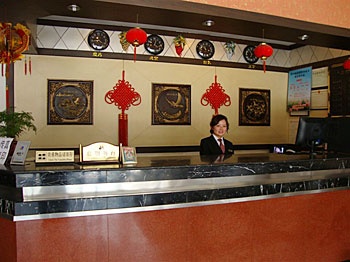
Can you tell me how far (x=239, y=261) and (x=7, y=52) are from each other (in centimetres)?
284

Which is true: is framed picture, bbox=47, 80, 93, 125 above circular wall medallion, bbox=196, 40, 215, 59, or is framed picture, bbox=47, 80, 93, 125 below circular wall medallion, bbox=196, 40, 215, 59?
below

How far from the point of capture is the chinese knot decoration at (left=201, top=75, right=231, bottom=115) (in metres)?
5.59

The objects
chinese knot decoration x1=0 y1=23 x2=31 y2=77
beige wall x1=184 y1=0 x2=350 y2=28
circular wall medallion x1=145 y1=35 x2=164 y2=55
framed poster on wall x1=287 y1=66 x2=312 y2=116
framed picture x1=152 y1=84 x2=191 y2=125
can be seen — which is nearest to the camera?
beige wall x1=184 y1=0 x2=350 y2=28

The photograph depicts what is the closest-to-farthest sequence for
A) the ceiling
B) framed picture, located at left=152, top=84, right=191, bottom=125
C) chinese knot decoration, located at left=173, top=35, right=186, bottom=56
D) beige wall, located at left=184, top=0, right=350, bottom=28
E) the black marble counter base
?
1. the black marble counter base
2. the ceiling
3. beige wall, located at left=184, top=0, right=350, bottom=28
4. chinese knot decoration, located at left=173, top=35, right=186, bottom=56
5. framed picture, located at left=152, top=84, right=191, bottom=125

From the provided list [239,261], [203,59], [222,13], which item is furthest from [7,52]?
[203,59]

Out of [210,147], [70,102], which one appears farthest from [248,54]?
[70,102]

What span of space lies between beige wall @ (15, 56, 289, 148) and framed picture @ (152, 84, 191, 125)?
0.08 meters

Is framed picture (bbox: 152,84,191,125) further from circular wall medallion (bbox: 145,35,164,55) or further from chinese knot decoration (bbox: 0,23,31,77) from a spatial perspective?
chinese knot decoration (bbox: 0,23,31,77)

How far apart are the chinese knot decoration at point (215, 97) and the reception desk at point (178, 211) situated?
9.53ft

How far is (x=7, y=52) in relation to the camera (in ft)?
10.5

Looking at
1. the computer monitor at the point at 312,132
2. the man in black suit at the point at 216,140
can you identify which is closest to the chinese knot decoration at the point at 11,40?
the man in black suit at the point at 216,140

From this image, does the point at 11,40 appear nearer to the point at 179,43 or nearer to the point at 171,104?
the point at 179,43

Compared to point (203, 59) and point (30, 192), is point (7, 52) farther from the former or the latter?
point (203, 59)

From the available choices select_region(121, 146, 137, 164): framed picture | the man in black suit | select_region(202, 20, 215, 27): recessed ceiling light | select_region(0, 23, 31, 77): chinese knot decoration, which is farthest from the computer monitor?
select_region(0, 23, 31, 77): chinese knot decoration
